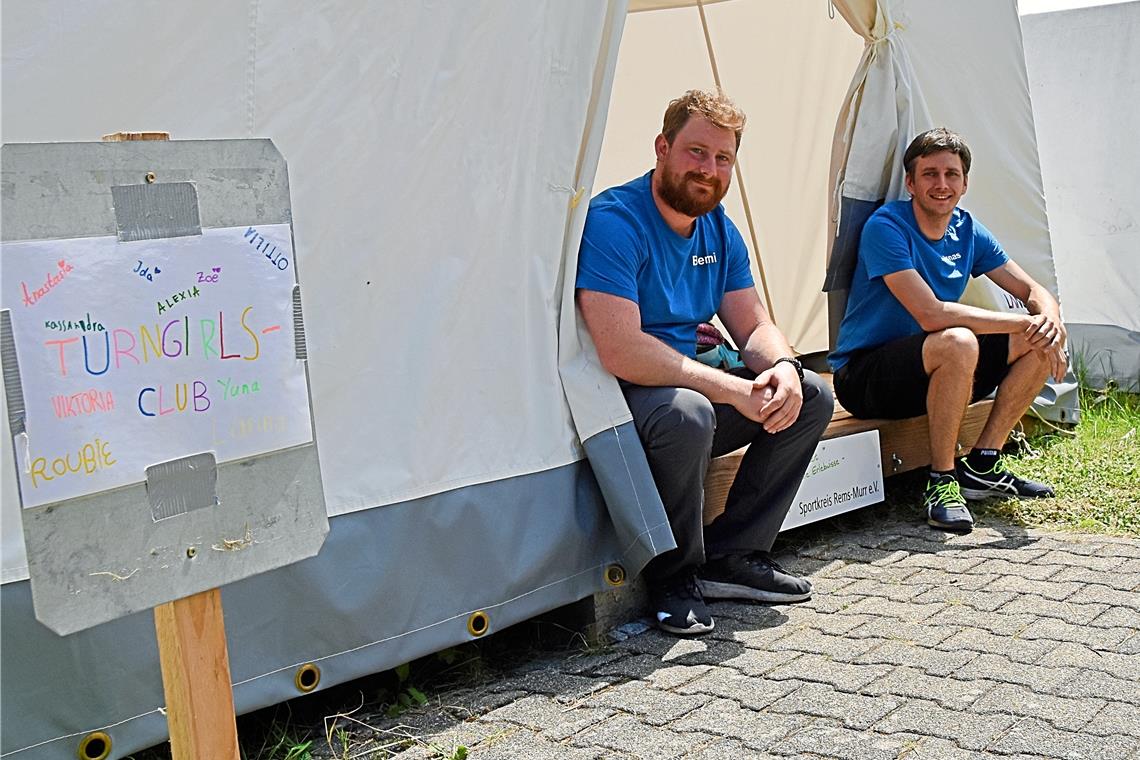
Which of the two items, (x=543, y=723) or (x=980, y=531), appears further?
(x=980, y=531)

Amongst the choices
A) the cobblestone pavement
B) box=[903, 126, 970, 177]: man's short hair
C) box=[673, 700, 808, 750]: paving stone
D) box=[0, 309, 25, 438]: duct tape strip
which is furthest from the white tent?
box=[903, 126, 970, 177]: man's short hair

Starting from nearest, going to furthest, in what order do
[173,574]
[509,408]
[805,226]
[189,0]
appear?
[173,574], [189,0], [509,408], [805,226]

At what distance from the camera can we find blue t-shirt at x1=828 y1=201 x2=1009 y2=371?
416 centimetres

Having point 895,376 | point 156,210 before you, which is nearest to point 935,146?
point 895,376

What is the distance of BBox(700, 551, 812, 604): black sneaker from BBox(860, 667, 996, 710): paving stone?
566 mm

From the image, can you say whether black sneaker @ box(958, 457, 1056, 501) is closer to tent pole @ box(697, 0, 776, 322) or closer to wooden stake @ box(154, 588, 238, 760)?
tent pole @ box(697, 0, 776, 322)

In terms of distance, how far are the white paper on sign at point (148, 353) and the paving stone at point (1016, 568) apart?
2.40 metres

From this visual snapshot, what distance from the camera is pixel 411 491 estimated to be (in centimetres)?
Answer: 273

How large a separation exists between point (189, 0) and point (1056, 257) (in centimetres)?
529

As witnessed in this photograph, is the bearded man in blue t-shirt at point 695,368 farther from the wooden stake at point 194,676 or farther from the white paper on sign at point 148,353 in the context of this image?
the wooden stake at point 194,676

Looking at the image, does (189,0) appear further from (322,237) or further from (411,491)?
(411,491)

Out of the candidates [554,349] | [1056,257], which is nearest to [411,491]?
[554,349]

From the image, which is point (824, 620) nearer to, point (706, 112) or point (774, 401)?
point (774, 401)

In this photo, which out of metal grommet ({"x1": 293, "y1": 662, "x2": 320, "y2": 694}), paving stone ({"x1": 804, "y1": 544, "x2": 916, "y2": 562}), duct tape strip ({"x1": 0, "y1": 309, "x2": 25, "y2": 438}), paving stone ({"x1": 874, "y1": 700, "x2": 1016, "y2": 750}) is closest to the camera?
duct tape strip ({"x1": 0, "y1": 309, "x2": 25, "y2": 438})
